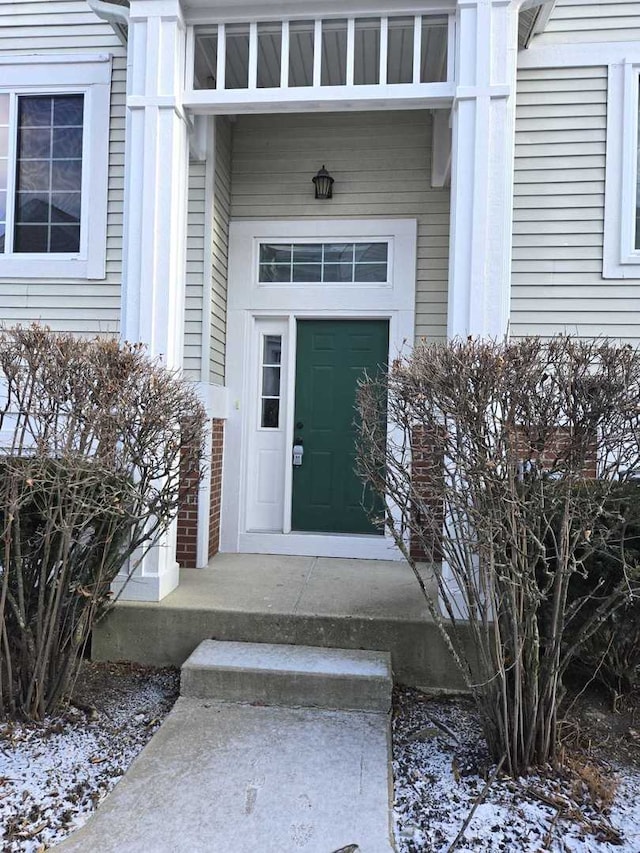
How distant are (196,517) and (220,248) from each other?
2.16 meters

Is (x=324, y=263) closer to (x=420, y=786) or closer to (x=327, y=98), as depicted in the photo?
(x=327, y=98)

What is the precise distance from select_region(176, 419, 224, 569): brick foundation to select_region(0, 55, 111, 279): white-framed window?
5.19 feet

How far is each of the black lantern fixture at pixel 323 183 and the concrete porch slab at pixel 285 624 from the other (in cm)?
314

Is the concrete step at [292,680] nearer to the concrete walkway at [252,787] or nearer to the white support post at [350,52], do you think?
the concrete walkway at [252,787]

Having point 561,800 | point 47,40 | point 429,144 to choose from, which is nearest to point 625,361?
point 561,800

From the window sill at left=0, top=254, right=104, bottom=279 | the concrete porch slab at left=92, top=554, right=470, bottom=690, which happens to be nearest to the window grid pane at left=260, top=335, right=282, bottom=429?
the window sill at left=0, top=254, right=104, bottom=279

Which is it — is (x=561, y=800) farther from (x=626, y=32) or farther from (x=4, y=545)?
(x=626, y=32)

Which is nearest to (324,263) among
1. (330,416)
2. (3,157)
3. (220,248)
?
(220,248)

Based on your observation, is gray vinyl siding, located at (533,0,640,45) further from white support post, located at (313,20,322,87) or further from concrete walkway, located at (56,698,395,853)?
concrete walkway, located at (56,698,395,853)

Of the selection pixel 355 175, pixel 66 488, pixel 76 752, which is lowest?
pixel 76 752

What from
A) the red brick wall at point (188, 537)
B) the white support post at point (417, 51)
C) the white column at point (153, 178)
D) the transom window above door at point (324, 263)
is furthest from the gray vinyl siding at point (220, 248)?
the white support post at point (417, 51)

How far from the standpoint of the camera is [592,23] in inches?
178

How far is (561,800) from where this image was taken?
2.44m

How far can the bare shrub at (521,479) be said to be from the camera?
8.07ft
